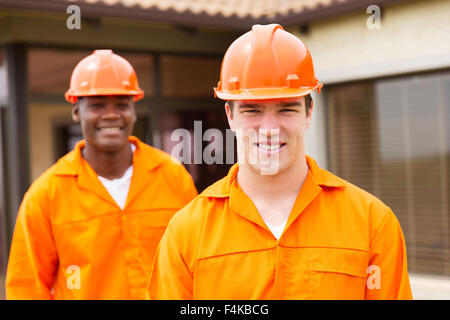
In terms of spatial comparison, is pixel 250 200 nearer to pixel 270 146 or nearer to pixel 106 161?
pixel 270 146

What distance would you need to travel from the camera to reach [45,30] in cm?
645

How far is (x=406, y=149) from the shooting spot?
6387 mm

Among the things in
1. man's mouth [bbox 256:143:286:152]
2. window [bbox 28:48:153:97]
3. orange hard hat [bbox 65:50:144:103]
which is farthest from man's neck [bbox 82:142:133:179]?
window [bbox 28:48:153:97]

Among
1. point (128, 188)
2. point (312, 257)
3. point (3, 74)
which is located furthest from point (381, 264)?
point (3, 74)

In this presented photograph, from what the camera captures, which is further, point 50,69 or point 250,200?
point 50,69

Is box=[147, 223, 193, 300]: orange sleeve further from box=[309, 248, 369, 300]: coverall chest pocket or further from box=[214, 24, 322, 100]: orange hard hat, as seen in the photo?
box=[214, 24, 322, 100]: orange hard hat

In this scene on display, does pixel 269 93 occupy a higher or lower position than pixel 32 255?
higher

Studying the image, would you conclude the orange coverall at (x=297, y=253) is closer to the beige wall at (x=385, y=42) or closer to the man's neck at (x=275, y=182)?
the man's neck at (x=275, y=182)

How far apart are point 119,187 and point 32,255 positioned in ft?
2.17

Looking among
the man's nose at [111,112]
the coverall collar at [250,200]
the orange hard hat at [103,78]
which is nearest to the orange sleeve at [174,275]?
the coverall collar at [250,200]

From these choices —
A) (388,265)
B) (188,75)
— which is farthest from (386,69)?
(388,265)

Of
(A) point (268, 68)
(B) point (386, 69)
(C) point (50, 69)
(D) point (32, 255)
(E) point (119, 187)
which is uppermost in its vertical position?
(C) point (50, 69)

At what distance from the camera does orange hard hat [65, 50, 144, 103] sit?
3.63 meters

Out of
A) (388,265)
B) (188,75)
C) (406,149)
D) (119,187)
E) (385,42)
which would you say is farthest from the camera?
(188,75)
